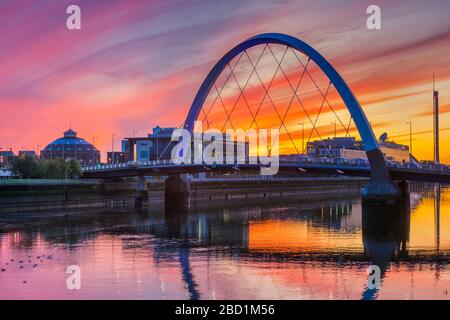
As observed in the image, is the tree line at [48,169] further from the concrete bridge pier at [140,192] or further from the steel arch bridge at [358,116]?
the steel arch bridge at [358,116]

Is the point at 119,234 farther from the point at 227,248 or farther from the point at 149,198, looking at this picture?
the point at 149,198

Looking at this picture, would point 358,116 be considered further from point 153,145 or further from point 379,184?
point 153,145

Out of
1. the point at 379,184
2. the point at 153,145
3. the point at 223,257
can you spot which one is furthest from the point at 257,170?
the point at 153,145

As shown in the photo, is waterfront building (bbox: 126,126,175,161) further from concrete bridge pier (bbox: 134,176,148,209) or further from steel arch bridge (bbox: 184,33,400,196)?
steel arch bridge (bbox: 184,33,400,196)

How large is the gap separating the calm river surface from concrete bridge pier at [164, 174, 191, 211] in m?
27.0

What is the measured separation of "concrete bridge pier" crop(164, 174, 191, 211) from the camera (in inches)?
4178

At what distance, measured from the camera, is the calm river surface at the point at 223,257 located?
34656mm

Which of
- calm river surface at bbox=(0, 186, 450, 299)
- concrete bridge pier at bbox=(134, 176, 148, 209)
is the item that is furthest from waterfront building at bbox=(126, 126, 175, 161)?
calm river surface at bbox=(0, 186, 450, 299)

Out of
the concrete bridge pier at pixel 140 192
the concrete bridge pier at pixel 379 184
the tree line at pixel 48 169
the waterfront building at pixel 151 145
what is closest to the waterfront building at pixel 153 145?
the waterfront building at pixel 151 145

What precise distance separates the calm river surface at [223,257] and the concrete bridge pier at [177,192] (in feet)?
88.6

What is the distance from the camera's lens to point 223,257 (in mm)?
47312

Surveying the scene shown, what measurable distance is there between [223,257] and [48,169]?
226 feet

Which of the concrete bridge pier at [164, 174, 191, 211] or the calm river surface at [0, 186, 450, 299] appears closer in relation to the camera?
the calm river surface at [0, 186, 450, 299]
